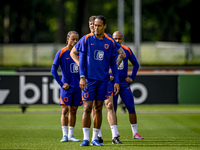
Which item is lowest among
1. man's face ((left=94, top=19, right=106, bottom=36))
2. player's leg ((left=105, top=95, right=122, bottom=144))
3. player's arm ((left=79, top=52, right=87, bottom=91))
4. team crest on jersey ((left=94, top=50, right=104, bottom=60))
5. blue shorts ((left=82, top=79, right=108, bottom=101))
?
player's leg ((left=105, top=95, right=122, bottom=144))

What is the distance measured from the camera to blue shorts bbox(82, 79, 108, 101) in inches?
303

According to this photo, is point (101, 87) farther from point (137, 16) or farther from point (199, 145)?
point (137, 16)

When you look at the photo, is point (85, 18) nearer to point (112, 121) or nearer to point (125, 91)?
point (125, 91)

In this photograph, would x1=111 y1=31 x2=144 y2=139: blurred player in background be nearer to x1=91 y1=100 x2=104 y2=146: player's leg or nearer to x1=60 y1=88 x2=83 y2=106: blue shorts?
x1=60 y1=88 x2=83 y2=106: blue shorts

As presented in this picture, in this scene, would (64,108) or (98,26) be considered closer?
(98,26)

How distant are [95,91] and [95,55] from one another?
25.9 inches

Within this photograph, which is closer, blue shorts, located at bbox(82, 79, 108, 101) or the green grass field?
blue shorts, located at bbox(82, 79, 108, 101)

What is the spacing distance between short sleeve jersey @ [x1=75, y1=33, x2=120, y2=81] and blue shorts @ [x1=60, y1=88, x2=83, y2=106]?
102 centimetres

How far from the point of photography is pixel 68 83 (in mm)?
8664

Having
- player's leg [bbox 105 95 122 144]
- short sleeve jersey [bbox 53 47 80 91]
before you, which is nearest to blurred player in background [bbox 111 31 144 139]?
player's leg [bbox 105 95 122 144]

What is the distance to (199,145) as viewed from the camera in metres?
8.07

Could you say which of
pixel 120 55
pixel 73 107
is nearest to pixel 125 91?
pixel 120 55

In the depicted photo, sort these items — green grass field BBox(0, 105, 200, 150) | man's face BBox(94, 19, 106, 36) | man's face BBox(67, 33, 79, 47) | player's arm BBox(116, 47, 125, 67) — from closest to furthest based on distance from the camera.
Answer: man's face BBox(94, 19, 106, 36) < green grass field BBox(0, 105, 200, 150) < player's arm BBox(116, 47, 125, 67) < man's face BBox(67, 33, 79, 47)

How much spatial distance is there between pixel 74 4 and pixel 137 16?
1455 inches
